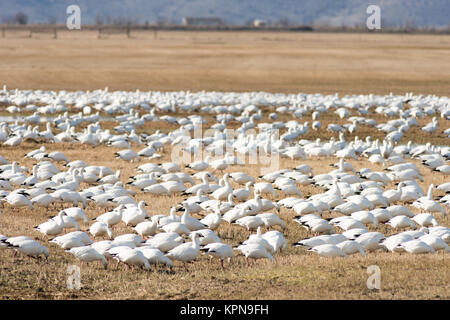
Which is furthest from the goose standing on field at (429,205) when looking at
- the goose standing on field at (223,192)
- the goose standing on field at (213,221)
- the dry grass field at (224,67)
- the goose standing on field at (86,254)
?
the dry grass field at (224,67)

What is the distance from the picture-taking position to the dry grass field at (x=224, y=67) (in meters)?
50.0

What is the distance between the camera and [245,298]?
900 cm

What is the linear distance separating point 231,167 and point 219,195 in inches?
206

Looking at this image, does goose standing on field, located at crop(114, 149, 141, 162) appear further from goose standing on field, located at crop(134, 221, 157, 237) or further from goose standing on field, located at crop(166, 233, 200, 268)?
goose standing on field, located at crop(166, 233, 200, 268)

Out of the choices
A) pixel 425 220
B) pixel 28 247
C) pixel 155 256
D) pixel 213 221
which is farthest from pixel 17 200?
pixel 425 220

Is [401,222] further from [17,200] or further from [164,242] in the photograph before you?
[17,200]

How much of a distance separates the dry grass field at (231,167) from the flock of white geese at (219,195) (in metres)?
→ 0.24

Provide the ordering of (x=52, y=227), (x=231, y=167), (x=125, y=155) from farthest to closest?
(x=125, y=155)
(x=231, y=167)
(x=52, y=227)

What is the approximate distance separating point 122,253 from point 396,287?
3866 mm

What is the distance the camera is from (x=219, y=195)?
1566cm

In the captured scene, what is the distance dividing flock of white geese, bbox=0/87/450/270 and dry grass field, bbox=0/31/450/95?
728 inches

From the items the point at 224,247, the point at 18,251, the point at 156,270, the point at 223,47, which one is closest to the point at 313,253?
the point at 224,247

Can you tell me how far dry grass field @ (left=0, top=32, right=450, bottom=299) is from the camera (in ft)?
31.1

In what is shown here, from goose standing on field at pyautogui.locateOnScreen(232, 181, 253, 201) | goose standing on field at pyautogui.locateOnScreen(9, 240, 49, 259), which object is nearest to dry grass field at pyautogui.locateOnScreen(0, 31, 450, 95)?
goose standing on field at pyautogui.locateOnScreen(232, 181, 253, 201)
